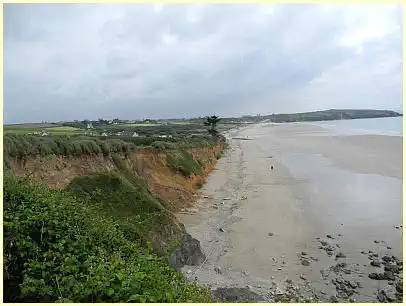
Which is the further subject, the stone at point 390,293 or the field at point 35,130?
the field at point 35,130

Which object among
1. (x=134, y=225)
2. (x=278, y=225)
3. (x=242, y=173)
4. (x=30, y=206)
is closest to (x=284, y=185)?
(x=242, y=173)

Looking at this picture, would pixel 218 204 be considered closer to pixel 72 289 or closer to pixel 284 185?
pixel 284 185

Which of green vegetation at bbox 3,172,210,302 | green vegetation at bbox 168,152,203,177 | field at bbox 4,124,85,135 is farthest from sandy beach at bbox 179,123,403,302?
field at bbox 4,124,85,135

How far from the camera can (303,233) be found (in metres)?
17.5

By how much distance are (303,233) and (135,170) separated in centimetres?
1153

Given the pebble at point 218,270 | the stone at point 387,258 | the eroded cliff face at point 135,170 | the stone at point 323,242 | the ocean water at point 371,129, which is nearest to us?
the pebble at point 218,270

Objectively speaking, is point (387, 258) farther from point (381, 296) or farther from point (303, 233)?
point (303, 233)

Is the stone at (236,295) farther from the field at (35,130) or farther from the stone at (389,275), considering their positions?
the field at (35,130)

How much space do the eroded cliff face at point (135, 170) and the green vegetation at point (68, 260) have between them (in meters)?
3.00

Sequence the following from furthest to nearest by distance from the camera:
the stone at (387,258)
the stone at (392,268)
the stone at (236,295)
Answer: the stone at (387,258)
the stone at (392,268)
the stone at (236,295)

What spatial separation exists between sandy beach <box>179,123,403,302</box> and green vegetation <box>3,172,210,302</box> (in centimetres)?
474

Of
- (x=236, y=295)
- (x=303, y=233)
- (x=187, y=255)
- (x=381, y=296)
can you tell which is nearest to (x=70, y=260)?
(x=236, y=295)

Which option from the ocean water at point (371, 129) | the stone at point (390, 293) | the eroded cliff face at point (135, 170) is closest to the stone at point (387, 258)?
the stone at point (390, 293)

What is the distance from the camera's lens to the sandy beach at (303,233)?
40.3ft
